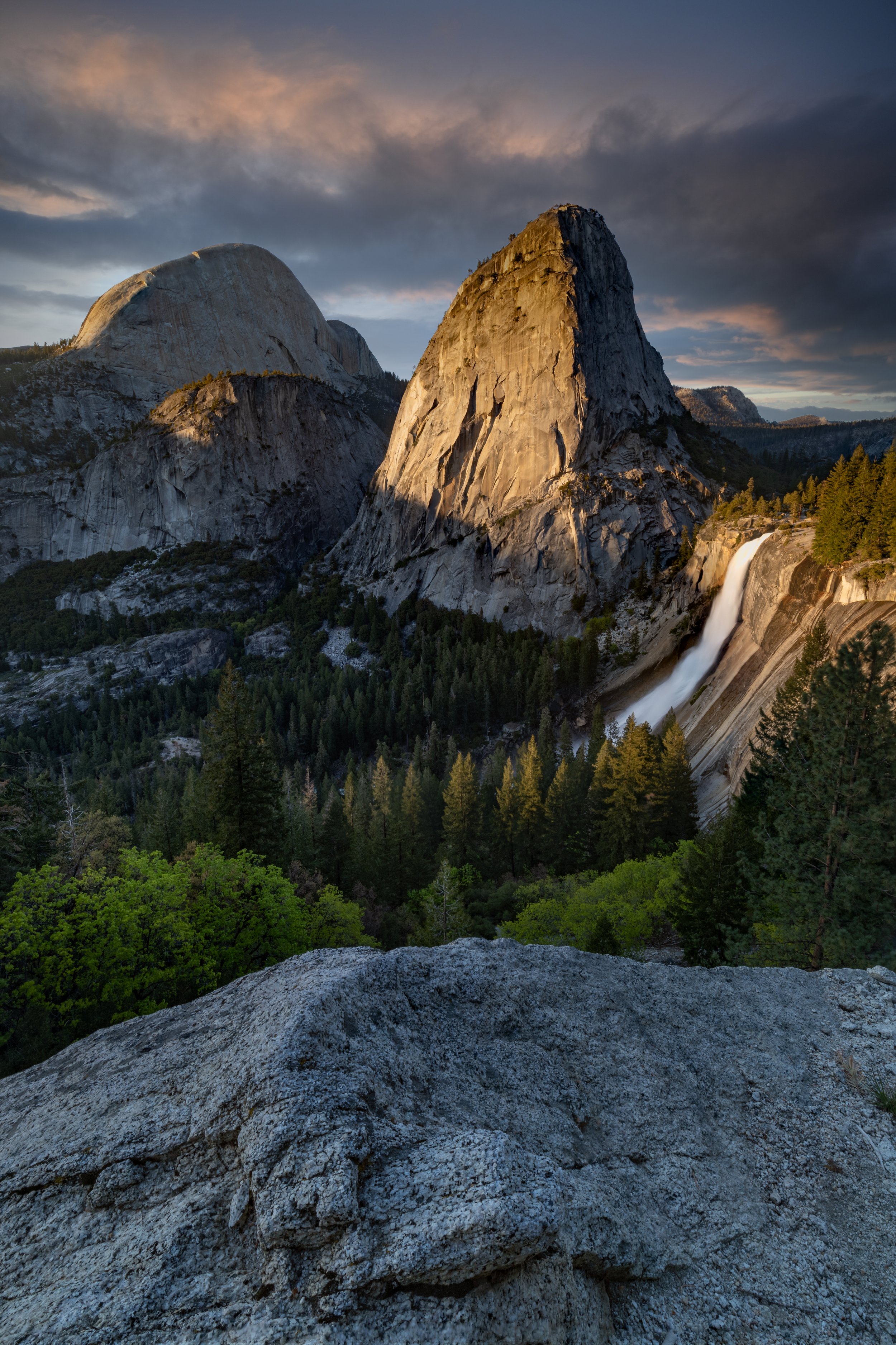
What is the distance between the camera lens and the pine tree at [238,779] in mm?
25172

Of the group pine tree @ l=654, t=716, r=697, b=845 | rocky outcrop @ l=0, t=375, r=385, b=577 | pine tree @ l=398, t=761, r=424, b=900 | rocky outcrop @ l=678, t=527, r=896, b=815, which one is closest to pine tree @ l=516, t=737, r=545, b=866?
pine tree @ l=398, t=761, r=424, b=900

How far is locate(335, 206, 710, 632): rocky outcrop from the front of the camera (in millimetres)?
99188

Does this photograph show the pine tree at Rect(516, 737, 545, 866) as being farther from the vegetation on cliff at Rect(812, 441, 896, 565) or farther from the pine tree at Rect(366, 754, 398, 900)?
the vegetation on cliff at Rect(812, 441, 896, 565)

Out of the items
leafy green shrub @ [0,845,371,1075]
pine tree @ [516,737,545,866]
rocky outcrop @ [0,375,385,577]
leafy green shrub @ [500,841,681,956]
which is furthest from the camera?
rocky outcrop @ [0,375,385,577]

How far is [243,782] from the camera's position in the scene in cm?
2548

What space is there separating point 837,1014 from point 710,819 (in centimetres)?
3442

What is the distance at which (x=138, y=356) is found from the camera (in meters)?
184

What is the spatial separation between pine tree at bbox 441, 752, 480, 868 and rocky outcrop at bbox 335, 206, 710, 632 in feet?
193

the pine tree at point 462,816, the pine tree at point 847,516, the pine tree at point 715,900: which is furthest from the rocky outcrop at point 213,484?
the pine tree at point 715,900

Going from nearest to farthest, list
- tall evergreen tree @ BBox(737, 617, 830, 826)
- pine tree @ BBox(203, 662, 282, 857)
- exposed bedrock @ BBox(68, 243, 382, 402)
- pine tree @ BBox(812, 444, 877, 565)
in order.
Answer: pine tree @ BBox(203, 662, 282, 857) < tall evergreen tree @ BBox(737, 617, 830, 826) < pine tree @ BBox(812, 444, 877, 565) < exposed bedrock @ BBox(68, 243, 382, 402)

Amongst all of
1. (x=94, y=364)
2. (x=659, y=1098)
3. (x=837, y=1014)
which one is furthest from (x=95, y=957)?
(x=94, y=364)

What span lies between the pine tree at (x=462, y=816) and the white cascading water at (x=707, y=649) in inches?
1074

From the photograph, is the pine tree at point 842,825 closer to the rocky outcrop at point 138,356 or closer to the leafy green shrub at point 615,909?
the leafy green shrub at point 615,909

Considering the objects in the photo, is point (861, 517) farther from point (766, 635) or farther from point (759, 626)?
point (759, 626)
